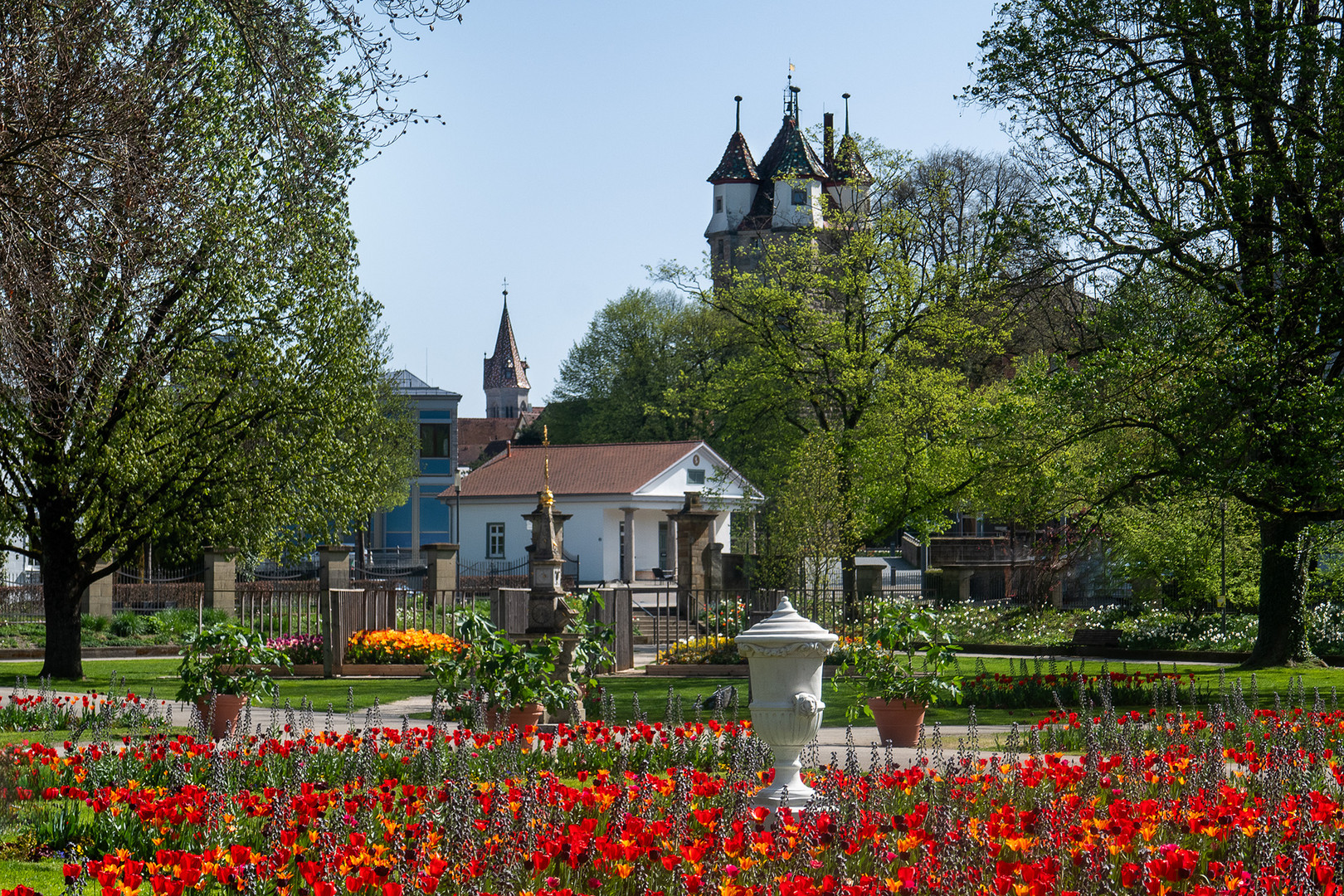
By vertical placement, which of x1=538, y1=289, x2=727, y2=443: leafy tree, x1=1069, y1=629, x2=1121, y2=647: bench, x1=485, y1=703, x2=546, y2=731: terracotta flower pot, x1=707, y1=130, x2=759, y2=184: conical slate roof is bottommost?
x1=1069, y1=629, x2=1121, y2=647: bench

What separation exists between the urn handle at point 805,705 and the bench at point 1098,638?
57.9 ft

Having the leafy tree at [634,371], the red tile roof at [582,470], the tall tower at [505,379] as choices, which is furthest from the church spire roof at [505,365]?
the red tile roof at [582,470]

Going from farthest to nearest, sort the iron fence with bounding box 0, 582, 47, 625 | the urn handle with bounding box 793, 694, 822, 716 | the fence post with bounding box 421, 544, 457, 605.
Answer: the iron fence with bounding box 0, 582, 47, 625 < the fence post with bounding box 421, 544, 457, 605 < the urn handle with bounding box 793, 694, 822, 716

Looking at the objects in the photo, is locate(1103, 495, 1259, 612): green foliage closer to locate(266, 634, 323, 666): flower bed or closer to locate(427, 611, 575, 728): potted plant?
locate(266, 634, 323, 666): flower bed

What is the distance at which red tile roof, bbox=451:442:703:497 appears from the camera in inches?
1984

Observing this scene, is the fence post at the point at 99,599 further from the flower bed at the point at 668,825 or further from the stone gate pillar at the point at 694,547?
the flower bed at the point at 668,825

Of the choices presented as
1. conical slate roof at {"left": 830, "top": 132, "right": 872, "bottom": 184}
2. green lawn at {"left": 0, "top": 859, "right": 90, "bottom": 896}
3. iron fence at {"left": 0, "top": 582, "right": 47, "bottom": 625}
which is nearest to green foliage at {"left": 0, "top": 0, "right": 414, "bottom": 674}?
green lawn at {"left": 0, "top": 859, "right": 90, "bottom": 896}

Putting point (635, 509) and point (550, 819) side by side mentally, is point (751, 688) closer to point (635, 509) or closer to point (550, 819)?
point (550, 819)

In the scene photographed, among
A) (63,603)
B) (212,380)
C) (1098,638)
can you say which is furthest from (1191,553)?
(63,603)

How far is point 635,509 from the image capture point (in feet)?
165

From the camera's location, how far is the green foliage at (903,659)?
35.3ft

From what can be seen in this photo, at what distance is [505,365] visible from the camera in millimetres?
141625

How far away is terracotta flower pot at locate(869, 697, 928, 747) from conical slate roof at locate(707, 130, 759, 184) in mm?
72858

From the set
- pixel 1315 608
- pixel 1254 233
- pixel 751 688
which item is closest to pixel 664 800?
pixel 751 688
